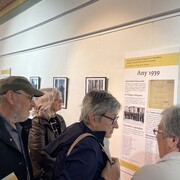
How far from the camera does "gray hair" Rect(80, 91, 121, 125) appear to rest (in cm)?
170

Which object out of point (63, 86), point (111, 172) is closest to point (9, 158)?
point (111, 172)

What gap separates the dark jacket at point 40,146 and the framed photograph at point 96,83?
0.73m

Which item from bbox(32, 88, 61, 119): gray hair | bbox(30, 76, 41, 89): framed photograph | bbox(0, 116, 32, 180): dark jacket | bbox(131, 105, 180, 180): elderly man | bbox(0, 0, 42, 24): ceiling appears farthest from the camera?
bbox(0, 0, 42, 24): ceiling

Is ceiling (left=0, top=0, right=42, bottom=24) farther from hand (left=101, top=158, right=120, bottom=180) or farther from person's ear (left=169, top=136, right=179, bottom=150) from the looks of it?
person's ear (left=169, top=136, right=179, bottom=150)

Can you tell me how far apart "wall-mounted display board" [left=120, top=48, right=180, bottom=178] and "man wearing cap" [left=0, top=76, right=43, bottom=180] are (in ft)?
3.32

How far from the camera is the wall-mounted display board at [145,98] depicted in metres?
2.15

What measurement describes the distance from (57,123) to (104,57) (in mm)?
951

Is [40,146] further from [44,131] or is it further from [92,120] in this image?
[92,120]

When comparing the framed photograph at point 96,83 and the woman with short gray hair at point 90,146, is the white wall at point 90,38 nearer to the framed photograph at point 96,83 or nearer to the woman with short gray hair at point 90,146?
the framed photograph at point 96,83

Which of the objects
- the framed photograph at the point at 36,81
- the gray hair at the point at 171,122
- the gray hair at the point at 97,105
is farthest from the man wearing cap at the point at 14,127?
the framed photograph at the point at 36,81

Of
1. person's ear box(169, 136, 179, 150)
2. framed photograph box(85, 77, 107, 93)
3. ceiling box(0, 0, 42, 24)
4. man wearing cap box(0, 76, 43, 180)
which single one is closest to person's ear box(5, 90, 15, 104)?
man wearing cap box(0, 76, 43, 180)

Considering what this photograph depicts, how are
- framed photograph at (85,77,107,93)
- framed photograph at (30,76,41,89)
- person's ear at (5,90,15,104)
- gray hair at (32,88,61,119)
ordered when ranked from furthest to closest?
framed photograph at (30,76,41,89)
framed photograph at (85,77,107,93)
gray hair at (32,88,61,119)
person's ear at (5,90,15,104)

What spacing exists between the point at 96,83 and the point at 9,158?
5.39ft

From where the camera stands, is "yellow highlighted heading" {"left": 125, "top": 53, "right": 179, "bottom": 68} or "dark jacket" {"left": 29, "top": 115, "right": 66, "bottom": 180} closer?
"yellow highlighted heading" {"left": 125, "top": 53, "right": 179, "bottom": 68}
